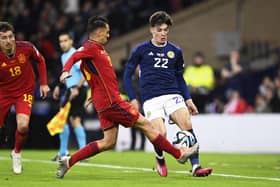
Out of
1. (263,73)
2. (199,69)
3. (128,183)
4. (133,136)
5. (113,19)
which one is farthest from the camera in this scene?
(113,19)

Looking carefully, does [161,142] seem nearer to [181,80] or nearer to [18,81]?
[181,80]

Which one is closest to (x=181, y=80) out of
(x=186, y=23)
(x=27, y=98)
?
(x=27, y=98)

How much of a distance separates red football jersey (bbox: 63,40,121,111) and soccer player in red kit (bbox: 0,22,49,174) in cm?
118

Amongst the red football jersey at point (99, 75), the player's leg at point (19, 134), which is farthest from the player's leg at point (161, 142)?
the player's leg at point (19, 134)

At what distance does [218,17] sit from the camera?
1189 inches

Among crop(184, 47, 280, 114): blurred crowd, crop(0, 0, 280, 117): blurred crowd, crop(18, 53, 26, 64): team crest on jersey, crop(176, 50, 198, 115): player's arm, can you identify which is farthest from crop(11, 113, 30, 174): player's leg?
crop(184, 47, 280, 114): blurred crowd

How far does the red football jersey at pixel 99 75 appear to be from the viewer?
1270cm

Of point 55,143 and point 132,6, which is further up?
point 132,6

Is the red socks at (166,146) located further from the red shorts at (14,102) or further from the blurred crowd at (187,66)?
the blurred crowd at (187,66)

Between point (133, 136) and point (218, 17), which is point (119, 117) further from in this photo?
point (218, 17)

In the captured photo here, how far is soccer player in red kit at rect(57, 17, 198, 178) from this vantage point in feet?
41.6

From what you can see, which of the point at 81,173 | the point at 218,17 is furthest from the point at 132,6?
the point at 81,173

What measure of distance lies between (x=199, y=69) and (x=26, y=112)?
10572mm

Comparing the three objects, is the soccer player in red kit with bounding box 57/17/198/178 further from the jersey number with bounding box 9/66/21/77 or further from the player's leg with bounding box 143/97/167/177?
the jersey number with bounding box 9/66/21/77
